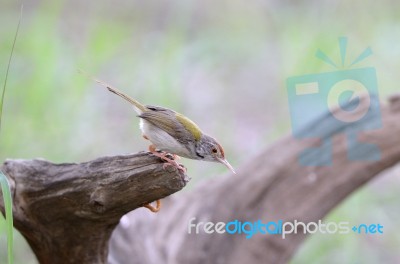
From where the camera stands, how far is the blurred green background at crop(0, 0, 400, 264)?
448 centimetres

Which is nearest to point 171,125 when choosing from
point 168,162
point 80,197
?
point 168,162

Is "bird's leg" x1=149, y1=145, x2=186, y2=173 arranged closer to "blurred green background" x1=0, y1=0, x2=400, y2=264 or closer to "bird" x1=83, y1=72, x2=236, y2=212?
"bird" x1=83, y1=72, x2=236, y2=212

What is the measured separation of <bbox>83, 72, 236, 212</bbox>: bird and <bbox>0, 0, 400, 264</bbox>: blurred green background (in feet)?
6.16

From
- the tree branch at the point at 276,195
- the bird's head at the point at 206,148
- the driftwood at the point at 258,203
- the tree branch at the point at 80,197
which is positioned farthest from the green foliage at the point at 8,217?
the tree branch at the point at 276,195

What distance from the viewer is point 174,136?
7.31 feet

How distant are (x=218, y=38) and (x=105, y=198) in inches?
159

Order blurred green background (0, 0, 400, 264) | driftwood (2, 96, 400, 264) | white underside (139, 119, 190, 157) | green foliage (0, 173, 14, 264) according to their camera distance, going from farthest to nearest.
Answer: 1. blurred green background (0, 0, 400, 264)
2. driftwood (2, 96, 400, 264)
3. white underside (139, 119, 190, 157)
4. green foliage (0, 173, 14, 264)

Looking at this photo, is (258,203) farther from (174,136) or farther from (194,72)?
(194,72)

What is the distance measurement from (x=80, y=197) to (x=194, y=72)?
11.4 feet

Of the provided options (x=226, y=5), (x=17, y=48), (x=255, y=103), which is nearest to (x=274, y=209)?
(x=17, y=48)

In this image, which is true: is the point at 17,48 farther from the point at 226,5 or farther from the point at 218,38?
the point at 226,5

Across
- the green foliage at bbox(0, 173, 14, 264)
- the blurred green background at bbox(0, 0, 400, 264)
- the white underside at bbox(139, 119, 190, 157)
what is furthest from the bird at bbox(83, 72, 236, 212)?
the blurred green background at bbox(0, 0, 400, 264)

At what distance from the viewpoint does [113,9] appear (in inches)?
263

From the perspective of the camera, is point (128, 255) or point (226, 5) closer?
point (128, 255)
